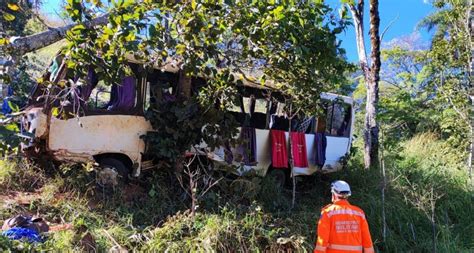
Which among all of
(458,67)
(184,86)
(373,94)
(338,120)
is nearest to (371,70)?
(373,94)

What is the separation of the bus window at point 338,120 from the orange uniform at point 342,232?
5175 millimetres

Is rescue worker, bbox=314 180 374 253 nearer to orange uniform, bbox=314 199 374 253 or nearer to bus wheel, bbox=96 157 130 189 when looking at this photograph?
orange uniform, bbox=314 199 374 253

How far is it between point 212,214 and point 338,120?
4.98 meters

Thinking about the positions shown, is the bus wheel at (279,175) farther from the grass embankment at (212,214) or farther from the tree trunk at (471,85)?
the tree trunk at (471,85)

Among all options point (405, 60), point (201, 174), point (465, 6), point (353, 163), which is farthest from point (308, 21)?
point (405, 60)

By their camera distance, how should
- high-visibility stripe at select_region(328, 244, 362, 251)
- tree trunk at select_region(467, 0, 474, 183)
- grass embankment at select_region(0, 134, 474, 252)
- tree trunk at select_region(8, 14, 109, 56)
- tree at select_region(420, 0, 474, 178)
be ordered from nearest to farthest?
1. tree trunk at select_region(8, 14, 109, 56)
2. high-visibility stripe at select_region(328, 244, 362, 251)
3. grass embankment at select_region(0, 134, 474, 252)
4. tree trunk at select_region(467, 0, 474, 183)
5. tree at select_region(420, 0, 474, 178)

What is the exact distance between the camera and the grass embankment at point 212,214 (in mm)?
5137

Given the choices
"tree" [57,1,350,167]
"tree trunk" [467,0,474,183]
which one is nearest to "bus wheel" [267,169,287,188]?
"tree" [57,1,350,167]

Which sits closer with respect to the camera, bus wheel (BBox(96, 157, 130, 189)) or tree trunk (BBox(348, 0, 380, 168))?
bus wheel (BBox(96, 157, 130, 189))

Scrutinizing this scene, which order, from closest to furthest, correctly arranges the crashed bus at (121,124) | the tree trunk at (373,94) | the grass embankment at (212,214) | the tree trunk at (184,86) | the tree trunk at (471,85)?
1. the grass embankment at (212,214)
2. the crashed bus at (121,124)
3. the tree trunk at (184,86)
4. the tree trunk at (373,94)
5. the tree trunk at (471,85)

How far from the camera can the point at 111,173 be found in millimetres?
6285

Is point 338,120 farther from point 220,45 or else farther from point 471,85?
point 220,45

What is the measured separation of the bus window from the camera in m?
9.55

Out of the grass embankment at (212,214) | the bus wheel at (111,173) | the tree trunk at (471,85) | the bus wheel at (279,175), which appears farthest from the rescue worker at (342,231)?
the tree trunk at (471,85)
